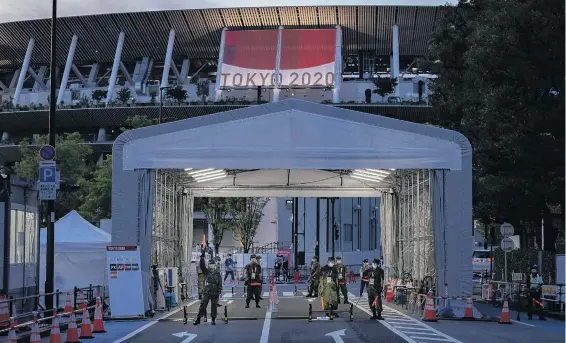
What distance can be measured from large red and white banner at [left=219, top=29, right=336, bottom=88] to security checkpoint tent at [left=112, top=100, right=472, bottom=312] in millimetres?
61090

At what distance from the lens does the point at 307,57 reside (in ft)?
299

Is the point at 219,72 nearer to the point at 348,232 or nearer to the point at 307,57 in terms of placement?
the point at 307,57

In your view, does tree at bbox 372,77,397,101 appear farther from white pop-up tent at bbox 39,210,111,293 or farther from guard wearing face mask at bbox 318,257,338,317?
guard wearing face mask at bbox 318,257,338,317

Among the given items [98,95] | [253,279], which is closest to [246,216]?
[98,95]

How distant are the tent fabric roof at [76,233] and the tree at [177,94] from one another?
2221 inches

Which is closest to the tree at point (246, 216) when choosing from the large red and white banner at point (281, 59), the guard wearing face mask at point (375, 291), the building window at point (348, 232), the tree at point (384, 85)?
the building window at point (348, 232)

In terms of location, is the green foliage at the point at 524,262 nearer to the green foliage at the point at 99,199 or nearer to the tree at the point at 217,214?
the green foliage at the point at 99,199

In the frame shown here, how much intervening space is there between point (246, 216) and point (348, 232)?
8.60 metres

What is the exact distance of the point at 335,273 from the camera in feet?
94.2

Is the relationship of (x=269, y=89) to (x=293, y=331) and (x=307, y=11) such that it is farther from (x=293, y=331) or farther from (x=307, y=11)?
(x=293, y=331)

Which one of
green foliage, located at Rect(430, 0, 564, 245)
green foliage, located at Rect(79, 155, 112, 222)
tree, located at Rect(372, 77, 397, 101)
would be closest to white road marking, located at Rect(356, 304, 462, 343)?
green foliage, located at Rect(430, 0, 564, 245)

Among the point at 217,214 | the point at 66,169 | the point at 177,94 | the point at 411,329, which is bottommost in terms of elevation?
the point at 411,329

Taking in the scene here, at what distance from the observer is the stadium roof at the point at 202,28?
94.2 metres

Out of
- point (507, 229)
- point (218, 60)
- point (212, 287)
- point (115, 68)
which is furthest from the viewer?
point (218, 60)
